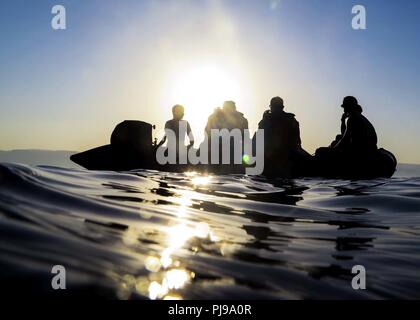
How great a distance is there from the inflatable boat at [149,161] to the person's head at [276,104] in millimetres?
2690

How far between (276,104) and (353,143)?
3503 mm

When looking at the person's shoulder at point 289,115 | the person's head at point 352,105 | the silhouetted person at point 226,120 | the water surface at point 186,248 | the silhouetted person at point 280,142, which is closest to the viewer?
the water surface at point 186,248

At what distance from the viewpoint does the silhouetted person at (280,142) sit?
14.5 meters

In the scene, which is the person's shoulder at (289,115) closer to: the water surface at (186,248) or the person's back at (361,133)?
the person's back at (361,133)

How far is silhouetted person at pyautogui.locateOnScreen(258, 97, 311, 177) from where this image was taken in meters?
14.5

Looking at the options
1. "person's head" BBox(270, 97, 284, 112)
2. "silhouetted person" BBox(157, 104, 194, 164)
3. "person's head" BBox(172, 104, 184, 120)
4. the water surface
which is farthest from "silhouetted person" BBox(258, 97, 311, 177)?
the water surface

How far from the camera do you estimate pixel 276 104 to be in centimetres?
1519

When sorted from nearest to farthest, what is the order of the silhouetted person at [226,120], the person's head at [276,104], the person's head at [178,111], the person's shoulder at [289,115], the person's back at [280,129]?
the person's back at [280,129] → the person's head at [276,104] → the person's shoulder at [289,115] → the person's head at [178,111] → the silhouetted person at [226,120]

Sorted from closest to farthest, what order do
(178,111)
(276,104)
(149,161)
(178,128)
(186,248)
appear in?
(186,248) → (276,104) → (178,128) → (178,111) → (149,161)

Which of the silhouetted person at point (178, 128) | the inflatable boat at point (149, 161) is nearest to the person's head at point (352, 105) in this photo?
the inflatable boat at point (149, 161)

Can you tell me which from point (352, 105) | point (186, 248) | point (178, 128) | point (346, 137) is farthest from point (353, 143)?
point (186, 248)

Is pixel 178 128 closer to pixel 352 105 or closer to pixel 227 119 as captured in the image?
pixel 227 119

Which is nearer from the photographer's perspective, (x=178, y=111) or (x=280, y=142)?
(x=280, y=142)

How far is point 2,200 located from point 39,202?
0.28m
